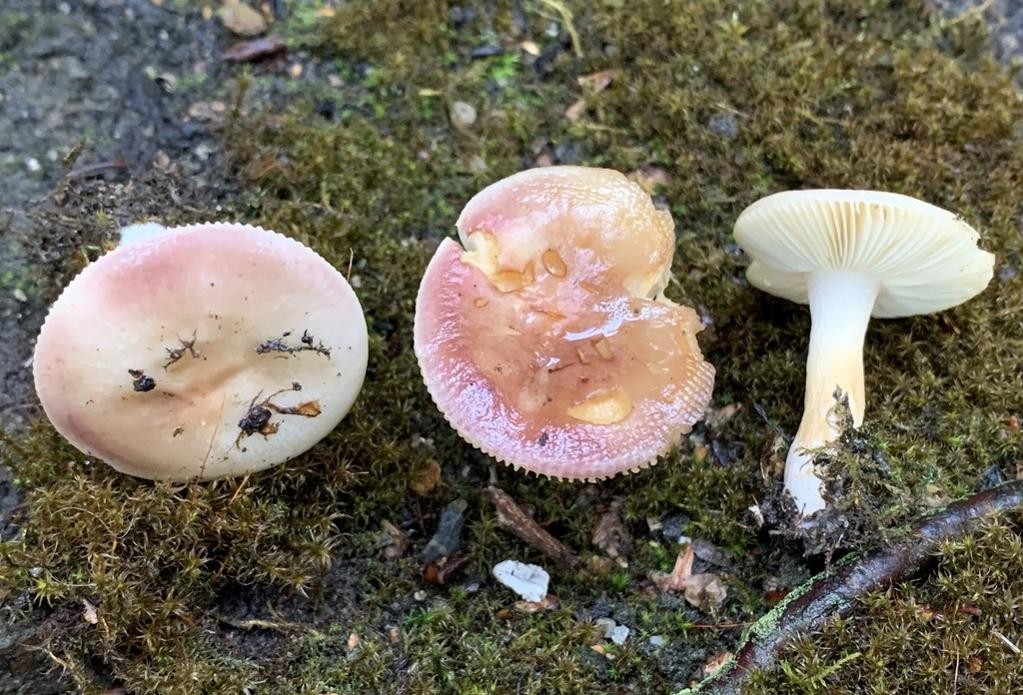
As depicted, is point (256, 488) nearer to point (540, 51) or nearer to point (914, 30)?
point (540, 51)

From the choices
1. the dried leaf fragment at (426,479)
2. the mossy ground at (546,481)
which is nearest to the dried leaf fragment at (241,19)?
the mossy ground at (546,481)

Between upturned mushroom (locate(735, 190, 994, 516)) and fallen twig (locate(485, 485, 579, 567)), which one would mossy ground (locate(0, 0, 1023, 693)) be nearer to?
fallen twig (locate(485, 485, 579, 567))

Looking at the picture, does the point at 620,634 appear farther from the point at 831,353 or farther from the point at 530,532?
the point at 831,353

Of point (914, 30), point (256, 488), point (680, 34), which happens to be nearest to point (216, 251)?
point (256, 488)

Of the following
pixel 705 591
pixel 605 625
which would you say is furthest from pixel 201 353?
pixel 705 591

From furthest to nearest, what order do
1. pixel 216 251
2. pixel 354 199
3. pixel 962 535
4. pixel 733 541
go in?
1. pixel 354 199
2. pixel 733 541
3. pixel 962 535
4. pixel 216 251

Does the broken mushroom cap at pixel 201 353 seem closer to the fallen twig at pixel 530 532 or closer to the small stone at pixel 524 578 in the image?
the fallen twig at pixel 530 532

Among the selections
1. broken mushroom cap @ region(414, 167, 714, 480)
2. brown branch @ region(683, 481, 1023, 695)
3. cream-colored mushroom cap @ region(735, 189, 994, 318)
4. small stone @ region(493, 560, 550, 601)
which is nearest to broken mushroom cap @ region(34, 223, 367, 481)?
broken mushroom cap @ region(414, 167, 714, 480)
